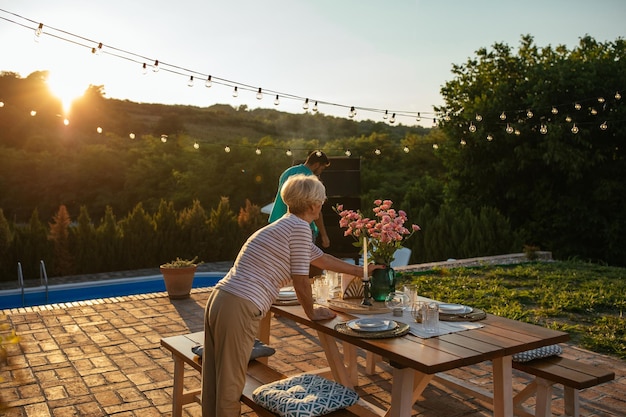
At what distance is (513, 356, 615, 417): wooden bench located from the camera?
2725 millimetres

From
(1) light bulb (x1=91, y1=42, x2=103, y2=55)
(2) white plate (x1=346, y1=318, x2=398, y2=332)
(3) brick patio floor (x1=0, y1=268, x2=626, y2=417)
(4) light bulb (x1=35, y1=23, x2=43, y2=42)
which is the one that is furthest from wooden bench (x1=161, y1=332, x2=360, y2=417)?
(1) light bulb (x1=91, y1=42, x2=103, y2=55)

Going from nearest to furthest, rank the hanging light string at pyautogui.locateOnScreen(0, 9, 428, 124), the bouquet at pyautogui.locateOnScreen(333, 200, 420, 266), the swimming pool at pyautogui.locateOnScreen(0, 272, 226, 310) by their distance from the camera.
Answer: the bouquet at pyautogui.locateOnScreen(333, 200, 420, 266), the hanging light string at pyautogui.locateOnScreen(0, 9, 428, 124), the swimming pool at pyautogui.locateOnScreen(0, 272, 226, 310)

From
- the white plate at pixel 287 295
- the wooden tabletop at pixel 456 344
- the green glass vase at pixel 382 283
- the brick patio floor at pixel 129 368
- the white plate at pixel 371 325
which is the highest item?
the green glass vase at pixel 382 283

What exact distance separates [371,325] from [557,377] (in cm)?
94

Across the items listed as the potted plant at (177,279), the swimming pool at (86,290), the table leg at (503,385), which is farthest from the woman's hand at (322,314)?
the swimming pool at (86,290)

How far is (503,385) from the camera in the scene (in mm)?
2668

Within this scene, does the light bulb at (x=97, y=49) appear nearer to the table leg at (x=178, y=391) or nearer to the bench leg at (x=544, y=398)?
the table leg at (x=178, y=391)

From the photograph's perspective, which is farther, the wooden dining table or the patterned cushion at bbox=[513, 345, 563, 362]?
the patterned cushion at bbox=[513, 345, 563, 362]

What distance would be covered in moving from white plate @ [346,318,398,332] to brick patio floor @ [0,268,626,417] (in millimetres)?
960

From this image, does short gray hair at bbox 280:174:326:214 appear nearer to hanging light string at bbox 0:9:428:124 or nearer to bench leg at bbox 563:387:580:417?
bench leg at bbox 563:387:580:417

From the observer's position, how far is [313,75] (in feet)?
54.3

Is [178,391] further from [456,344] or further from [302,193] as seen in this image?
[456,344]

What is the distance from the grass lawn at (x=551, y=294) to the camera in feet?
17.0

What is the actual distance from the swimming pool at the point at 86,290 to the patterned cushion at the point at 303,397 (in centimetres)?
634
